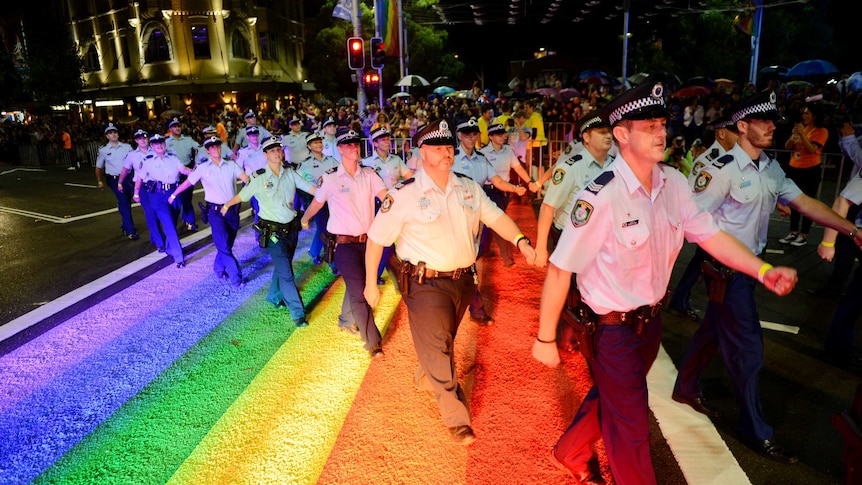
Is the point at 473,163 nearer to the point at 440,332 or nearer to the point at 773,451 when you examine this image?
the point at 440,332

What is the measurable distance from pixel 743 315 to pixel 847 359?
1.98m

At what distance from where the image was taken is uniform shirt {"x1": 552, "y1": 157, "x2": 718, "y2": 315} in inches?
108

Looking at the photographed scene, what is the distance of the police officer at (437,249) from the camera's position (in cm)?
381

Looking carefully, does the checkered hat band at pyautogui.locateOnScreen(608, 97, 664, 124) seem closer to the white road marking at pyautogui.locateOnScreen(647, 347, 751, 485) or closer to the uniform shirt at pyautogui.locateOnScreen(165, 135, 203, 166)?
the white road marking at pyautogui.locateOnScreen(647, 347, 751, 485)

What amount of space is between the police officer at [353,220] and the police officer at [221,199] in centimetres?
227

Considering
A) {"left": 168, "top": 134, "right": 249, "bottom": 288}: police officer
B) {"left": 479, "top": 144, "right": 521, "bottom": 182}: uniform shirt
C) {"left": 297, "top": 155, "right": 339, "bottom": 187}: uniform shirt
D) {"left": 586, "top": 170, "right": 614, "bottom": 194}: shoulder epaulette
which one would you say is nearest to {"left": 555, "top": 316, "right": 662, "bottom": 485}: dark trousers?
{"left": 586, "top": 170, "right": 614, "bottom": 194}: shoulder epaulette

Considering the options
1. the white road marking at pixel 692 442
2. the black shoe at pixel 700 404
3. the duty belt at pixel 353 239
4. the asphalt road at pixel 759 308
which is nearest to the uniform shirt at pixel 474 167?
the duty belt at pixel 353 239

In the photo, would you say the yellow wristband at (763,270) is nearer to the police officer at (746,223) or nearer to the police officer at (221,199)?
the police officer at (746,223)

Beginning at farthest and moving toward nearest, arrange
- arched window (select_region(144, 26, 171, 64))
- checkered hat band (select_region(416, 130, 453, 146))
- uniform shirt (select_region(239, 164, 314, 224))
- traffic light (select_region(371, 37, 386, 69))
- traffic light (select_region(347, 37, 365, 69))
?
1. arched window (select_region(144, 26, 171, 64))
2. traffic light (select_region(371, 37, 386, 69))
3. traffic light (select_region(347, 37, 365, 69))
4. uniform shirt (select_region(239, 164, 314, 224))
5. checkered hat band (select_region(416, 130, 453, 146))

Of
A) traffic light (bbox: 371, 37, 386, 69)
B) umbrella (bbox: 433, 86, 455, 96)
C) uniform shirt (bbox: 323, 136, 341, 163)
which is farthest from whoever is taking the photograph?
umbrella (bbox: 433, 86, 455, 96)

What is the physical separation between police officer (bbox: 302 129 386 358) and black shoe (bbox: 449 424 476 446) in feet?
5.28

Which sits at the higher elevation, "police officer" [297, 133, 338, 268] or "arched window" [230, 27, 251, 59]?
"arched window" [230, 27, 251, 59]

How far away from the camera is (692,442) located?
376 cm

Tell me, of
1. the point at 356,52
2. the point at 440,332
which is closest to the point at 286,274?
the point at 440,332
